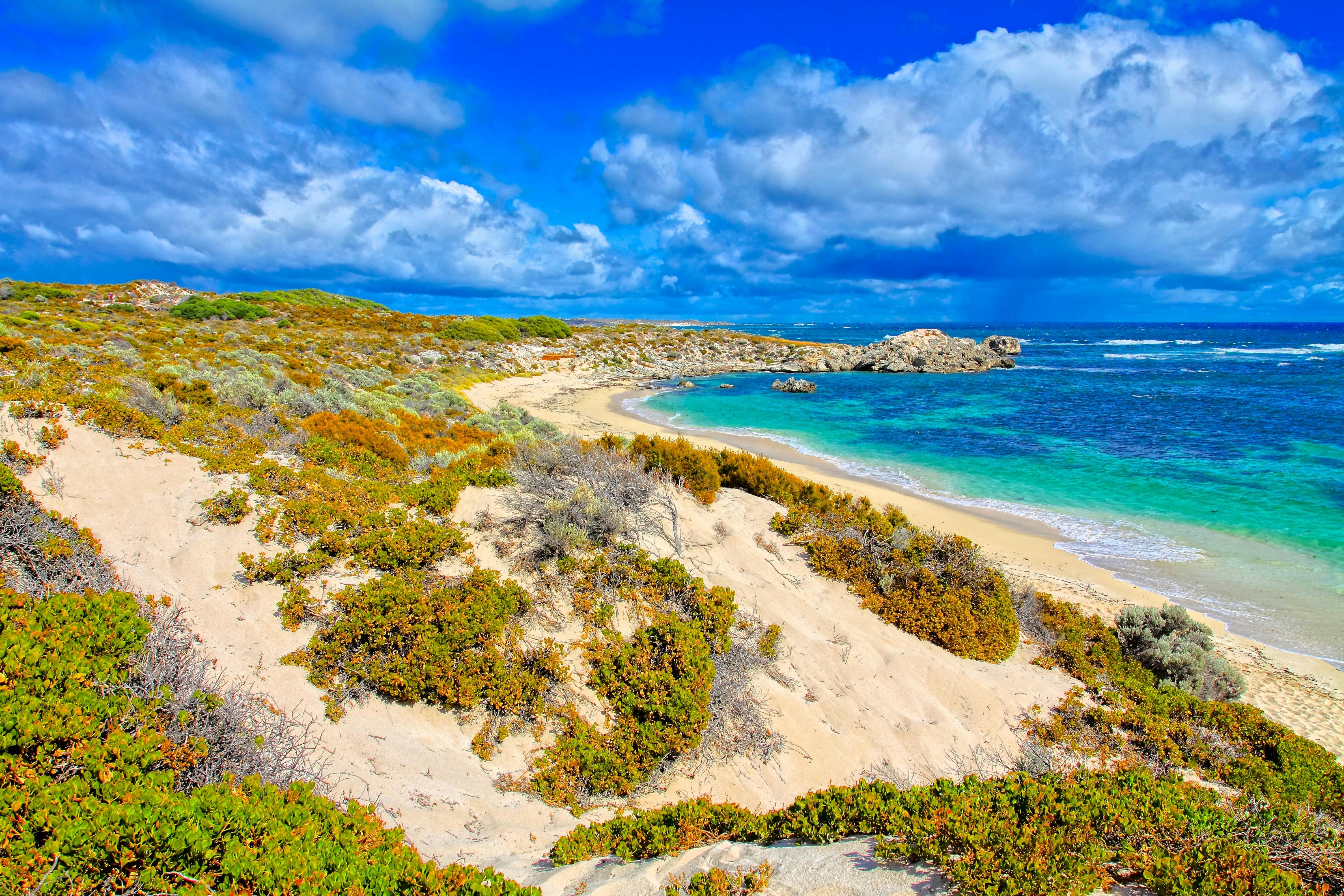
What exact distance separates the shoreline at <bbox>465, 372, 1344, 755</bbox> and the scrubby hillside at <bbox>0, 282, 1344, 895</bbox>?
969 mm

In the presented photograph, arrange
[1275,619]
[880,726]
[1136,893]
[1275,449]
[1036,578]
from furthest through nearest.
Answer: [1275,449] → [1036,578] → [1275,619] → [880,726] → [1136,893]

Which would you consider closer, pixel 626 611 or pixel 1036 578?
pixel 626 611

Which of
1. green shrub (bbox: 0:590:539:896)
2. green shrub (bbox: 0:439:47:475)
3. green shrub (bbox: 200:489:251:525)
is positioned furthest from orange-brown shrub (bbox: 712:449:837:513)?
green shrub (bbox: 0:439:47:475)

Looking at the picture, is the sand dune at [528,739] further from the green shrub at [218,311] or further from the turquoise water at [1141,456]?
the green shrub at [218,311]

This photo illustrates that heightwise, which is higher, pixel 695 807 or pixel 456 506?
pixel 456 506

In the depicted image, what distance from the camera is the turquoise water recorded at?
35.0 feet

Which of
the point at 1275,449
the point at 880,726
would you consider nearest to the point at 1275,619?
the point at 880,726

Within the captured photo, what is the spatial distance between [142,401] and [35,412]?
1.39m

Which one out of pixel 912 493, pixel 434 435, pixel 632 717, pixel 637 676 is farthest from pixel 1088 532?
pixel 434 435

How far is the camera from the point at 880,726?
605cm

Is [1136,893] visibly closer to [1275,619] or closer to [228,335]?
[1275,619]

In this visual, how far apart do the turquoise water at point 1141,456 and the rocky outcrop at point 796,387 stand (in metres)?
1.55

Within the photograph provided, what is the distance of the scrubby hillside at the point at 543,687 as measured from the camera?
10.6 feet

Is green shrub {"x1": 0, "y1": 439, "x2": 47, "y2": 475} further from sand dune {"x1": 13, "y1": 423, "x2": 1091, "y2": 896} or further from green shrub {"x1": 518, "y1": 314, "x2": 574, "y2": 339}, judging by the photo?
green shrub {"x1": 518, "y1": 314, "x2": 574, "y2": 339}
